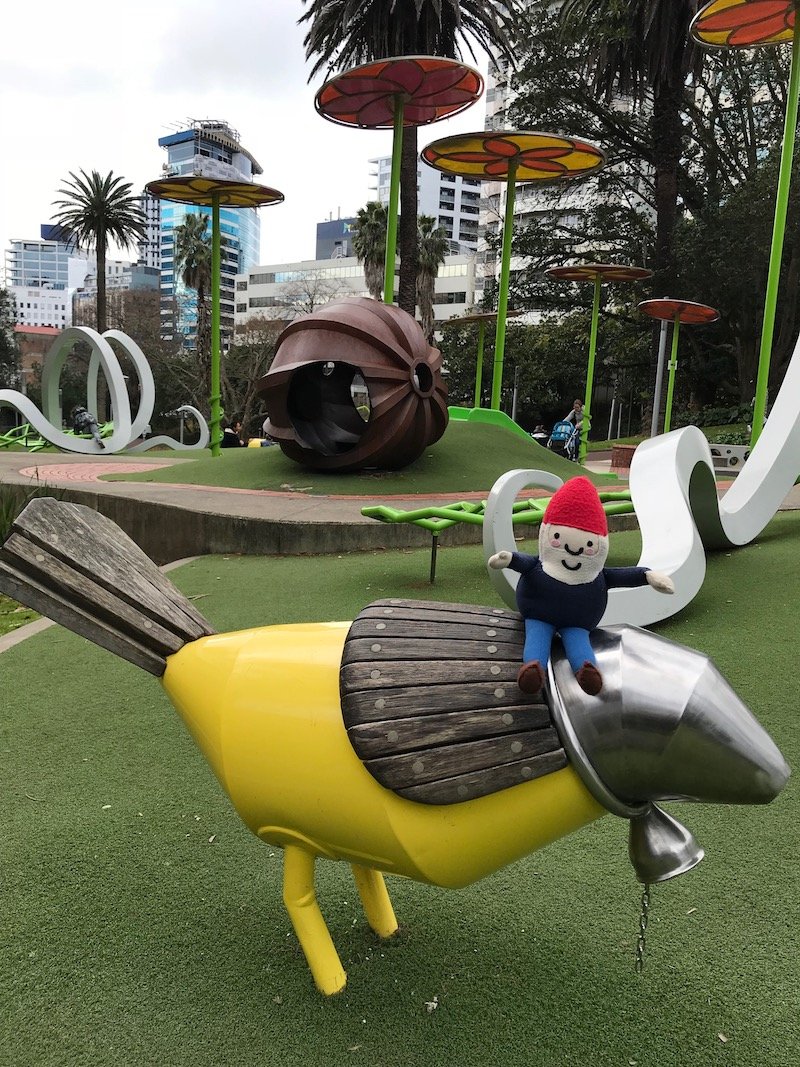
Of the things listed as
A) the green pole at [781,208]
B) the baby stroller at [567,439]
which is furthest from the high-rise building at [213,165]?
the green pole at [781,208]

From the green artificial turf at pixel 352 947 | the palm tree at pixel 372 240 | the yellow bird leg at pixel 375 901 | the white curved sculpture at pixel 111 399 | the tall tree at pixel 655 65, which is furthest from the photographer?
the palm tree at pixel 372 240

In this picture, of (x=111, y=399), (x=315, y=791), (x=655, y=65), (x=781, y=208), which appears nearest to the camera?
(x=315, y=791)

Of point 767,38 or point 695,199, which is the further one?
point 695,199

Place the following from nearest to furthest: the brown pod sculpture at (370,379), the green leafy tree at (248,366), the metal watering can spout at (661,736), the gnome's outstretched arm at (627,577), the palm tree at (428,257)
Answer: the metal watering can spout at (661,736)
the gnome's outstretched arm at (627,577)
the brown pod sculpture at (370,379)
the palm tree at (428,257)
the green leafy tree at (248,366)

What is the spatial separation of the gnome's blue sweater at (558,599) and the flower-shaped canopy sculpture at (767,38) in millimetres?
9844

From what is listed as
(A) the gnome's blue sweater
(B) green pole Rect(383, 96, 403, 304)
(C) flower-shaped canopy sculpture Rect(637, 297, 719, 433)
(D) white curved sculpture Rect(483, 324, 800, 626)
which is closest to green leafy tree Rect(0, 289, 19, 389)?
(B) green pole Rect(383, 96, 403, 304)

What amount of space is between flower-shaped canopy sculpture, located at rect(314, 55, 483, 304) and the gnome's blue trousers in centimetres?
1249

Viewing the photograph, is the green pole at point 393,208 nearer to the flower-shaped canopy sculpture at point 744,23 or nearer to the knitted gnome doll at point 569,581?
the flower-shaped canopy sculpture at point 744,23

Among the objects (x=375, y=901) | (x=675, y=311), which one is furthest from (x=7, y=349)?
(x=375, y=901)

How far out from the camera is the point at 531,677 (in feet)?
5.60

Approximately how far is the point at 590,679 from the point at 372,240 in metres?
38.0

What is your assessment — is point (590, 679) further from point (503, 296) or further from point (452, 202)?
point (452, 202)

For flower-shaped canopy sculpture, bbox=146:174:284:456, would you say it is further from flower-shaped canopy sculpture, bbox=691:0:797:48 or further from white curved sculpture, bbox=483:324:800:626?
white curved sculpture, bbox=483:324:800:626

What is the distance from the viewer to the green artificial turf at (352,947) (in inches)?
82.6
